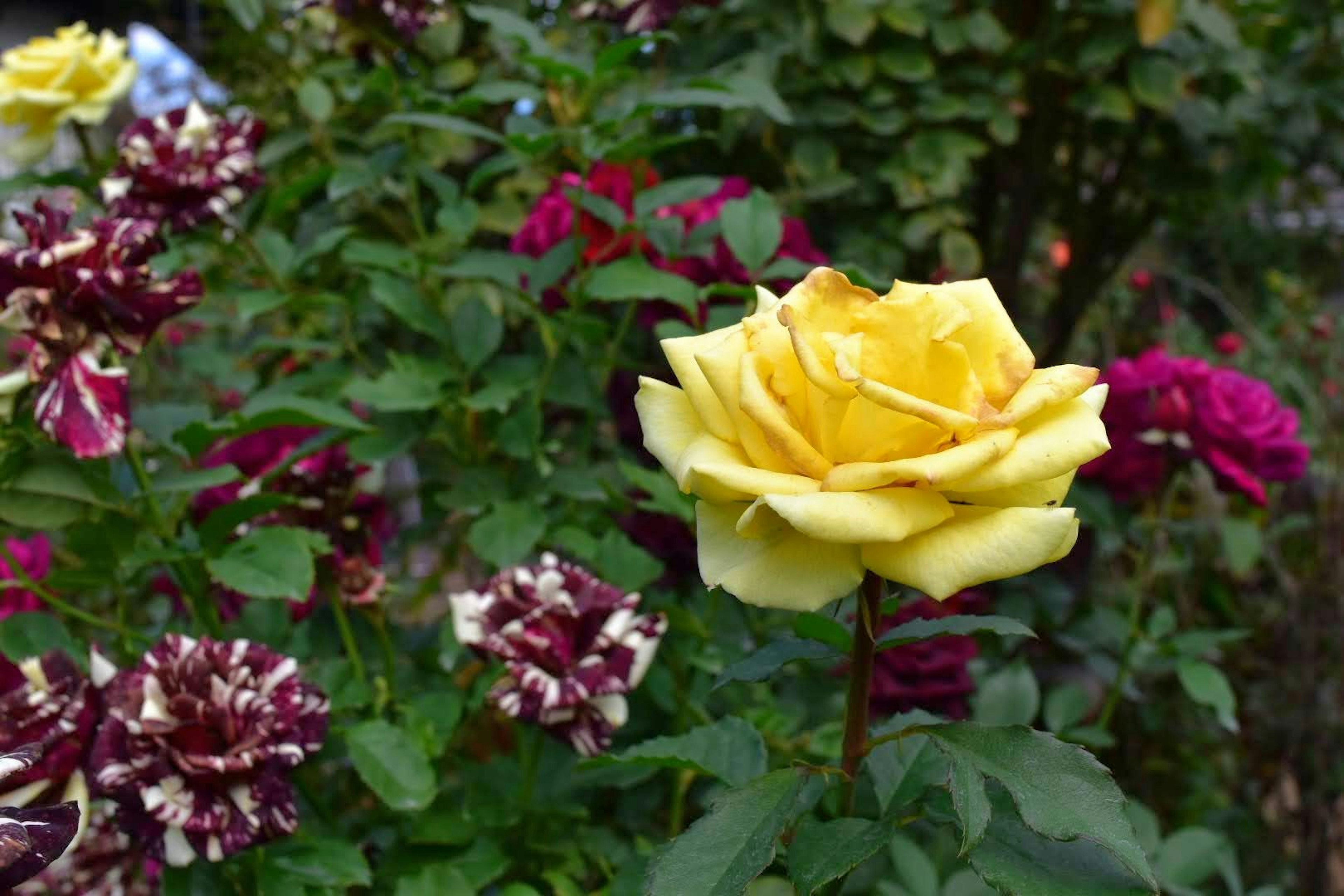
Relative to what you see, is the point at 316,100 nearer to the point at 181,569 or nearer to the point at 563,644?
the point at 181,569

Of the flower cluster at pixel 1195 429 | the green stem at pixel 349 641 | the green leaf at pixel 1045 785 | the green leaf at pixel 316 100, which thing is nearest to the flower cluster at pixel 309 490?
the green stem at pixel 349 641

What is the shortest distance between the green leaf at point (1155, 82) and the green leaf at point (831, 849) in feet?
4.15

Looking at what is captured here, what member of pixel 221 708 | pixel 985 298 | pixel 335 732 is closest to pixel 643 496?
pixel 335 732

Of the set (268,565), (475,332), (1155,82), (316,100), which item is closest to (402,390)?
(475,332)

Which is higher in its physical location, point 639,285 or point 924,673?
point 639,285

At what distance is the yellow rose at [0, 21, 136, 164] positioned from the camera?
3.86 feet

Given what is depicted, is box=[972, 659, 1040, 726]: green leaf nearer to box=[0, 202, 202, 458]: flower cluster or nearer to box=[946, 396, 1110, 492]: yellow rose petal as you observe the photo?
box=[946, 396, 1110, 492]: yellow rose petal

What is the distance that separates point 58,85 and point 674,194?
Result: 69 centimetres

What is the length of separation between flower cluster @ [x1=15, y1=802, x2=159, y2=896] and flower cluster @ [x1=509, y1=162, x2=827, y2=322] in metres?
0.63

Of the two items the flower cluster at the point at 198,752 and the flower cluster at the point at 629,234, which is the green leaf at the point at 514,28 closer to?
the flower cluster at the point at 629,234

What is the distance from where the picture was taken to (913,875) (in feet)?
2.88

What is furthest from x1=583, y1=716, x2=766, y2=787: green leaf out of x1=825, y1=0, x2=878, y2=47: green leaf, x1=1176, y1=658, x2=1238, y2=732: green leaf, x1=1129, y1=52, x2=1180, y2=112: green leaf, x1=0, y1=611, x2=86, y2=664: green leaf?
x1=1129, y1=52, x2=1180, y2=112: green leaf

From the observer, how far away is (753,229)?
0.94m

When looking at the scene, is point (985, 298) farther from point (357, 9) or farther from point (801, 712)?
point (357, 9)
